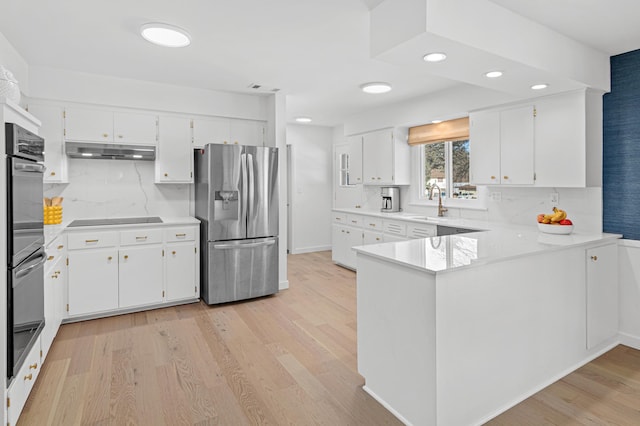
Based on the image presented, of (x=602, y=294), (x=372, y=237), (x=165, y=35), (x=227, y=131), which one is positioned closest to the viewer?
(x=165, y=35)

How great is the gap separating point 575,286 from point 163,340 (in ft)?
10.7

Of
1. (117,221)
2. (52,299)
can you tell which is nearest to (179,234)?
(117,221)

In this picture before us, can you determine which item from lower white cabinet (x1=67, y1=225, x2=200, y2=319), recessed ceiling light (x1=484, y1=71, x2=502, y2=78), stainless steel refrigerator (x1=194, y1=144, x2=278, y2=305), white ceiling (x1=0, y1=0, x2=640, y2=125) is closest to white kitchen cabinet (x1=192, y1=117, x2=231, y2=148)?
stainless steel refrigerator (x1=194, y1=144, x2=278, y2=305)

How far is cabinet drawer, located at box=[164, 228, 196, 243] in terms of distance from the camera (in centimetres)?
394

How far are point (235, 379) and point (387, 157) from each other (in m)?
3.77

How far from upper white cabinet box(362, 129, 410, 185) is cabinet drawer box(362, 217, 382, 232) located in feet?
2.00

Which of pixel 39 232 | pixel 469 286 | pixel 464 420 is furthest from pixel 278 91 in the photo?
pixel 464 420

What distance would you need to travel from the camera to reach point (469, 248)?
7.79 feet

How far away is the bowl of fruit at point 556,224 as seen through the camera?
2.97 metres

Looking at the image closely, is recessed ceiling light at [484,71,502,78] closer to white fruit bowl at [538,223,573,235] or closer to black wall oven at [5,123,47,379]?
white fruit bowl at [538,223,573,235]

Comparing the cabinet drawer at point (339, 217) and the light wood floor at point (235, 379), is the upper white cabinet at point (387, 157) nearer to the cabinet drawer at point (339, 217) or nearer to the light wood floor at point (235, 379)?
the cabinet drawer at point (339, 217)

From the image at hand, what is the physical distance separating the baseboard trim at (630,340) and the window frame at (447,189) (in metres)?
1.75

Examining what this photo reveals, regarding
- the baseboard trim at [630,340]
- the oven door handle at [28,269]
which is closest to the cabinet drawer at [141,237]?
the oven door handle at [28,269]

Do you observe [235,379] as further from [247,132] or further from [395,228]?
[247,132]
